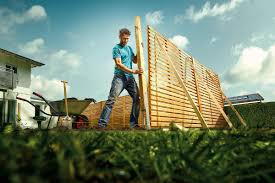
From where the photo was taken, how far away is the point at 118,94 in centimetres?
450

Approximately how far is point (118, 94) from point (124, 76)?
0.36 m

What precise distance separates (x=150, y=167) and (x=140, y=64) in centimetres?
422

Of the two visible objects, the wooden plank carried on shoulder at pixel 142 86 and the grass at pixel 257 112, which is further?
the grass at pixel 257 112

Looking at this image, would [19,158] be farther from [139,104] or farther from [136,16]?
[136,16]

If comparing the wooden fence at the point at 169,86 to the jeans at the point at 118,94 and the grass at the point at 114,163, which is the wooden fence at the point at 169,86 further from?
the grass at the point at 114,163

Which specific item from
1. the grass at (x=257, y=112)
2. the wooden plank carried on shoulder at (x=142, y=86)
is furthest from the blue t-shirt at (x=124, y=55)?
the grass at (x=257, y=112)

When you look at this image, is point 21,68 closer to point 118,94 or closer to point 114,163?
point 118,94

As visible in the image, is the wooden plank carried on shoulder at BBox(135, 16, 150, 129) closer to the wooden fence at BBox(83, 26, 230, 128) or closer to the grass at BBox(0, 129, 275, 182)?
the wooden fence at BBox(83, 26, 230, 128)

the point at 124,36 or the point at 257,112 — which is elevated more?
the point at 124,36

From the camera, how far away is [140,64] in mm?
4836

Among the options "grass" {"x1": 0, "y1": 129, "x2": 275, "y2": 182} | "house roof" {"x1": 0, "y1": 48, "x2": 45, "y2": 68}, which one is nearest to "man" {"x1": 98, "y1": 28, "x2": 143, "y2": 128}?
"grass" {"x1": 0, "y1": 129, "x2": 275, "y2": 182}

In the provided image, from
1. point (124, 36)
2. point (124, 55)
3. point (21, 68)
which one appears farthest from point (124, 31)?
point (21, 68)

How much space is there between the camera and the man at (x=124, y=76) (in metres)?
4.45

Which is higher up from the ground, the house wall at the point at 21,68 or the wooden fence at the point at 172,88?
the house wall at the point at 21,68
